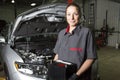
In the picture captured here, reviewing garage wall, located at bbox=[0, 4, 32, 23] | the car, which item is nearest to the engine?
the car

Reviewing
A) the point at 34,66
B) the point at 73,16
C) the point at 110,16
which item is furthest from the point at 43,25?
the point at 110,16

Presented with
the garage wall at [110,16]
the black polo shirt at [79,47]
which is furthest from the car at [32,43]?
the garage wall at [110,16]

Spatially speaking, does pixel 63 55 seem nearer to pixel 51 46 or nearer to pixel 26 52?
pixel 26 52

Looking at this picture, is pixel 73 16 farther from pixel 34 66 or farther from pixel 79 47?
pixel 34 66

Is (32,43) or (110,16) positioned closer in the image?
(32,43)

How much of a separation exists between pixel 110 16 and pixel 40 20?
7818 mm

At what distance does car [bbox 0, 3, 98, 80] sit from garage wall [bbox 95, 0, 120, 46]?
6978mm

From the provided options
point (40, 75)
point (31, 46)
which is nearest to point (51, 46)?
point (31, 46)

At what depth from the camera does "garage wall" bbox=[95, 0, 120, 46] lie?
1090 centimetres

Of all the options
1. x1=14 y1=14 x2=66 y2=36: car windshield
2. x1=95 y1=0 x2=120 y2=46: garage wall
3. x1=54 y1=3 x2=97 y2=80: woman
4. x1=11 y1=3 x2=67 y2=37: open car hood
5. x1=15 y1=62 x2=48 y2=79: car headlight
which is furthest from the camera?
x1=95 y1=0 x2=120 y2=46: garage wall

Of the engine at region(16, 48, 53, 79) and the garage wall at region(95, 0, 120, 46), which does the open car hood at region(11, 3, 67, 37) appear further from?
the garage wall at region(95, 0, 120, 46)

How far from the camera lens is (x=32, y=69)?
2.80 meters

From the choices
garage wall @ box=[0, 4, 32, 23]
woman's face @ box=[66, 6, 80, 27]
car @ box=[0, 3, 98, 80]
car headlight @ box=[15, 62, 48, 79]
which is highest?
garage wall @ box=[0, 4, 32, 23]

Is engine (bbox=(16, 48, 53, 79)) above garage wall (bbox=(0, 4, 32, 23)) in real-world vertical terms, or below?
below
